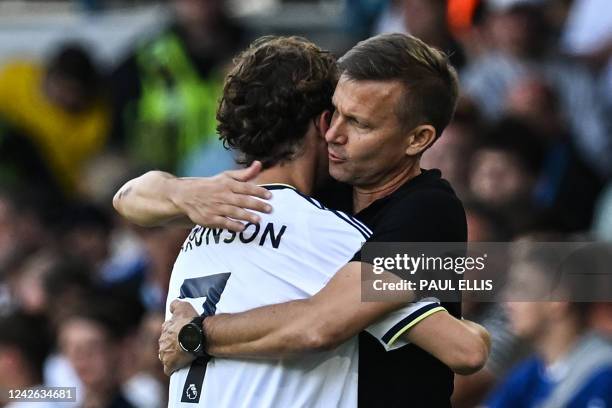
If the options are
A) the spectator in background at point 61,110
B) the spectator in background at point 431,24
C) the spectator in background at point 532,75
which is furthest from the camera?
the spectator in background at point 61,110

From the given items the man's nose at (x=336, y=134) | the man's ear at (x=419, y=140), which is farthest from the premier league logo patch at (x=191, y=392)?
the man's ear at (x=419, y=140)

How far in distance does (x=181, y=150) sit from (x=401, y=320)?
233 inches

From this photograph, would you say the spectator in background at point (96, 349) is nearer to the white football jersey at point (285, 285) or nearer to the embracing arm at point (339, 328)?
the white football jersey at point (285, 285)

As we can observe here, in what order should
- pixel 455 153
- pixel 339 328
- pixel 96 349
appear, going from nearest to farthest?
pixel 339 328 → pixel 96 349 → pixel 455 153

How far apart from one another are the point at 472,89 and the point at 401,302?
4.87 m

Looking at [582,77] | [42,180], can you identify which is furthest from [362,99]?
[42,180]

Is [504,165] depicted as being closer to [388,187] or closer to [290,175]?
[388,187]

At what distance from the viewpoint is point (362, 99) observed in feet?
13.2

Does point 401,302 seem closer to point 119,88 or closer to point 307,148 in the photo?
point 307,148

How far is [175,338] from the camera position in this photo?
4.09 m

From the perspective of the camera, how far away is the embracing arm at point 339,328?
12.6ft

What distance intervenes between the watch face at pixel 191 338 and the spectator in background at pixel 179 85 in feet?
17.2

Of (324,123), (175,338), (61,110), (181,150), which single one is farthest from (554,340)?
(61,110)

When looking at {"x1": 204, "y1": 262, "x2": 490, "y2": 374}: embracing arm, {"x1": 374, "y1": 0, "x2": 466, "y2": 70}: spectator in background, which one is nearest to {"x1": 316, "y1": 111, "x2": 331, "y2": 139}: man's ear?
{"x1": 204, "y1": 262, "x2": 490, "y2": 374}: embracing arm
